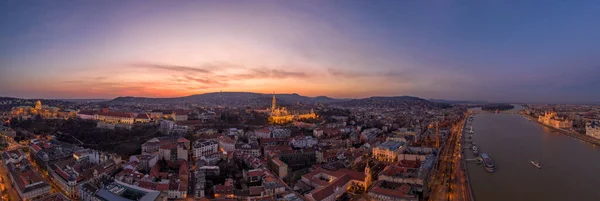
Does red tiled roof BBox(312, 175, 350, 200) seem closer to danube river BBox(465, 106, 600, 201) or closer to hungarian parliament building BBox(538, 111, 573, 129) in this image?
danube river BBox(465, 106, 600, 201)

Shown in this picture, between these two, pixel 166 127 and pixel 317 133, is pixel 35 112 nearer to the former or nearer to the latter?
pixel 166 127

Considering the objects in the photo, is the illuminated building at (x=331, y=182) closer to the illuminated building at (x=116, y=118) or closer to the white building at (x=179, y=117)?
the illuminated building at (x=116, y=118)

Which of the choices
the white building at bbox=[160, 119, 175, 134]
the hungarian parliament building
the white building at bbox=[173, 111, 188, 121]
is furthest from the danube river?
the white building at bbox=[173, 111, 188, 121]

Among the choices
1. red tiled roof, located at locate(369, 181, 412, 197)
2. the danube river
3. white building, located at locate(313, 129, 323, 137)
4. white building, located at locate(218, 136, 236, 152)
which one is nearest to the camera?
red tiled roof, located at locate(369, 181, 412, 197)

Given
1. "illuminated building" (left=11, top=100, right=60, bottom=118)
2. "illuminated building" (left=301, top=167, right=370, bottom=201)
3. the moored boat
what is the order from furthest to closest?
1. "illuminated building" (left=11, top=100, right=60, bottom=118)
2. the moored boat
3. "illuminated building" (left=301, top=167, right=370, bottom=201)

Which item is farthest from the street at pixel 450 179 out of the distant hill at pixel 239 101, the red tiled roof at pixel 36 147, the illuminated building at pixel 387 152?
the distant hill at pixel 239 101

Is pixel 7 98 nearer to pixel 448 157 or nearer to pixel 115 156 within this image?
pixel 115 156

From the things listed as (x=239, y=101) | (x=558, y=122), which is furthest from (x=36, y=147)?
(x=239, y=101)

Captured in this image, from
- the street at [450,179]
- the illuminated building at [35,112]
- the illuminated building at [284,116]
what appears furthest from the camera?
the illuminated building at [284,116]

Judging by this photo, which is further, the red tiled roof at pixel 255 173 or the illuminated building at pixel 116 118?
the illuminated building at pixel 116 118
